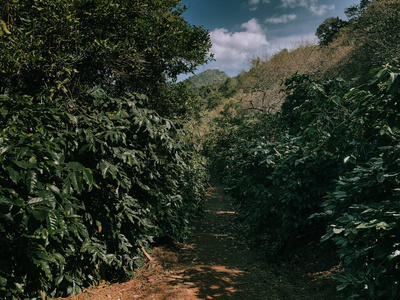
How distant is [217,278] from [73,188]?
10.4 feet

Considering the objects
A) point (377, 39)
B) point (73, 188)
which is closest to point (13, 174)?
point (73, 188)

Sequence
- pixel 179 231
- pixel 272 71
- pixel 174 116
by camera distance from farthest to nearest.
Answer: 1. pixel 272 71
2. pixel 174 116
3. pixel 179 231

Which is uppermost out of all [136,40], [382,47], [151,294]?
[382,47]

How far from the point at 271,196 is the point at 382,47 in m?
16.7

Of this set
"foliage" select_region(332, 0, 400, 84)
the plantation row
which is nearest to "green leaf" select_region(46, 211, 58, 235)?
the plantation row

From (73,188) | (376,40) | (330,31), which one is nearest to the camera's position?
(73,188)

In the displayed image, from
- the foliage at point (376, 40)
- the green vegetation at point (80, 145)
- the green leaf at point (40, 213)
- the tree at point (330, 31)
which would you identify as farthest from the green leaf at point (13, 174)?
the tree at point (330, 31)

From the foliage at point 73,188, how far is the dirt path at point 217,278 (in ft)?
1.39

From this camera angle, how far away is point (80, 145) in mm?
3158

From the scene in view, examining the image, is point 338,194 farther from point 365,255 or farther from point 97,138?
point 97,138

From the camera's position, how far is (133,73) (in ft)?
18.3

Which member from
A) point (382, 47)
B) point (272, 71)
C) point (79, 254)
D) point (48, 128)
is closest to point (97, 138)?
point (48, 128)

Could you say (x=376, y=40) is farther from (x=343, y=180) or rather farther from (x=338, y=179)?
(x=343, y=180)

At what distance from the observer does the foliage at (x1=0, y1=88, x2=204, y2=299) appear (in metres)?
2.07
